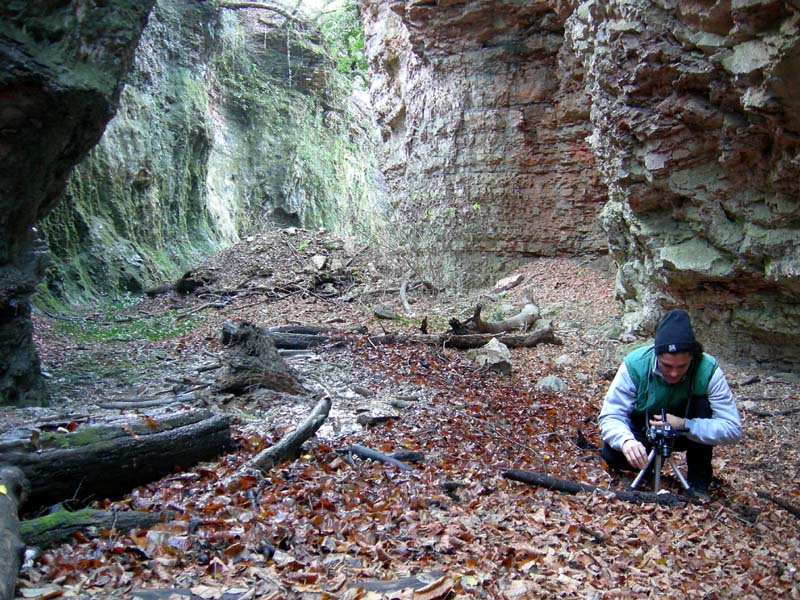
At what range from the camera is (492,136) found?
14.9 metres

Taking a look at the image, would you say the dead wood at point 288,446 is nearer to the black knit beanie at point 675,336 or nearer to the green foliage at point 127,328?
the black knit beanie at point 675,336

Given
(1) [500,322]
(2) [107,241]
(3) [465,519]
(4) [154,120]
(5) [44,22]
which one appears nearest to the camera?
(3) [465,519]

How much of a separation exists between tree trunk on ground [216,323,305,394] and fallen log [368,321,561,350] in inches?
118

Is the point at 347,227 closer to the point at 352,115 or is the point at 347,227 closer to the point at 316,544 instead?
the point at 352,115

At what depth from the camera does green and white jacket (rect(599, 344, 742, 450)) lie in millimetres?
3926

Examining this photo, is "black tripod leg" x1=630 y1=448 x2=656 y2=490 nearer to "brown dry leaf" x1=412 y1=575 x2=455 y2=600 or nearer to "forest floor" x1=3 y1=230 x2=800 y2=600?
"forest floor" x1=3 y1=230 x2=800 y2=600

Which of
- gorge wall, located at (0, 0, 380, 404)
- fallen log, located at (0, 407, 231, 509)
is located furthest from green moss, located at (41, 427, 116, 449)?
gorge wall, located at (0, 0, 380, 404)

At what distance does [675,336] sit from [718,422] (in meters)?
0.67

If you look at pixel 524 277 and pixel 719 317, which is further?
pixel 524 277

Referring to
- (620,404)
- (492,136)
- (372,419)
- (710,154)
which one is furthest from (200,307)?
(620,404)

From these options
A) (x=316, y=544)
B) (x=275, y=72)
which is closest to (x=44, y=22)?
(x=316, y=544)

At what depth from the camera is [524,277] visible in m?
14.4

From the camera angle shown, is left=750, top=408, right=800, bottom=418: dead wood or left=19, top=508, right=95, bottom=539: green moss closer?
left=19, top=508, right=95, bottom=539: green moss

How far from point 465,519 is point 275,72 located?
83.9ft
